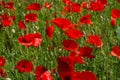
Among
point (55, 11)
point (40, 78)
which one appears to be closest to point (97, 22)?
point (55, 11)

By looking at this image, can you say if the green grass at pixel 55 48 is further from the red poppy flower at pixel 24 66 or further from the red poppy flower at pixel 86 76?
the red poppy flower at pixel 86 76

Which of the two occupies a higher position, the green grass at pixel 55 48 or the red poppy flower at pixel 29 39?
the red poppy flower at pixel 29 39

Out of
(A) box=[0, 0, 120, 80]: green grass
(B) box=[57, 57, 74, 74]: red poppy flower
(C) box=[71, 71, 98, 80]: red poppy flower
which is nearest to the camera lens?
(C) box=[71, 71, 98, 80]: red poppy flower

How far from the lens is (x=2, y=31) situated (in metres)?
3.49

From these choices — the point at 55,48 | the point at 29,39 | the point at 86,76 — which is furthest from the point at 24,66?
the point at 55,48

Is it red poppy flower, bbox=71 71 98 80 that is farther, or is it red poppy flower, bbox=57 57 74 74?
red poppy flower, bbox=57 57 74 74

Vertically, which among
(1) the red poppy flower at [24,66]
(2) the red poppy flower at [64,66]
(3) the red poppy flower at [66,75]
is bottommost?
(1) the red poppy flower at [24,66]

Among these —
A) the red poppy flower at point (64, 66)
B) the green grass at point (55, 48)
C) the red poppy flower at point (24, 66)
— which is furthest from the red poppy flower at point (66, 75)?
the green grass at point (55, 48)

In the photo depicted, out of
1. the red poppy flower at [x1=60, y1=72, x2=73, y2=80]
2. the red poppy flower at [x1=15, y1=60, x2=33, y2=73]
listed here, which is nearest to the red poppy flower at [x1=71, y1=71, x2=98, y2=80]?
the red poppy flower at [x1=60, y1=72, x2=73, y2=80]

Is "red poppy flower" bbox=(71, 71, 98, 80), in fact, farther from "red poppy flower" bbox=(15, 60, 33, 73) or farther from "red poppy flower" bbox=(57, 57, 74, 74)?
"red poppy flower" bbox=(15, 60, 33, 73)

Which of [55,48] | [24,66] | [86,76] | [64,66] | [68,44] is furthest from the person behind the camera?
[55,48]

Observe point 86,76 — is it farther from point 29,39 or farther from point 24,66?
point 29,39

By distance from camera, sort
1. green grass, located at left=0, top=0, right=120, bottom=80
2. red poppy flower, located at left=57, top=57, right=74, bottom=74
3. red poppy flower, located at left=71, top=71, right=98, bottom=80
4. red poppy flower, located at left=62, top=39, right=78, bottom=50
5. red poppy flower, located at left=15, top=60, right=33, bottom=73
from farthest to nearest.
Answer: green grass, located at left=0, top=0, right=120, bottom=80, red poppy flower, located at left=62, top=39, right=78, bottom=50, red poppy flower, located at left=15, top=60, right=33, bottom=73, red poppy flower, located at left=57, top=57, right=74, bottom=74, red poppy flower, located at left=71, top=71, right=98, bottom=80

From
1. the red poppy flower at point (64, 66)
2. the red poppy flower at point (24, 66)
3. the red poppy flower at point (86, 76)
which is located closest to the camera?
the red poppy flower at point (86, 76)
